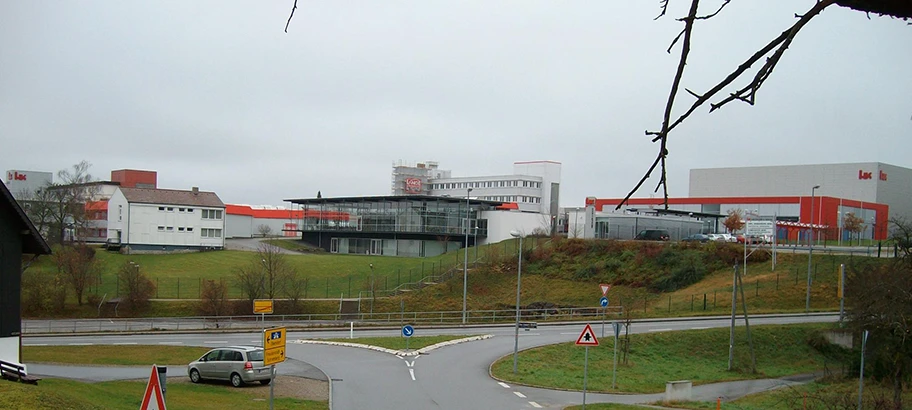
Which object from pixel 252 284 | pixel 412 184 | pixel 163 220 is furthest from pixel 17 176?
pixel 252 284

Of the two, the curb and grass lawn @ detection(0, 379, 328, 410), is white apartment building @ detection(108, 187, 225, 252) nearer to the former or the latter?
the curb

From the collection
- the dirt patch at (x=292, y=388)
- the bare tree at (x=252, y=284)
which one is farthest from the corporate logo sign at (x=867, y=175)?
the dirt patch at (x=292, y=388)

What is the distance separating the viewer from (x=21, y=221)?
69.9 feet

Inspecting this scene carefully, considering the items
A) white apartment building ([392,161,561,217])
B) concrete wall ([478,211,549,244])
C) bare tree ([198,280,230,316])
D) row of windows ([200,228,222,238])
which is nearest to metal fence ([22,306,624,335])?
bare tree ([198,280,230,316])

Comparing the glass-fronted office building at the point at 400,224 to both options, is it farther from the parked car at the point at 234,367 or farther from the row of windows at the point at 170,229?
the parked car at the point at 234,367

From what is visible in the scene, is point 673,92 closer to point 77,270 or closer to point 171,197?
point 77,270

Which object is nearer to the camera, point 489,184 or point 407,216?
point 407,216

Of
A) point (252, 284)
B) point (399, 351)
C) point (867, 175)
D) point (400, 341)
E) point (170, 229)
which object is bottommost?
point (400, 341)

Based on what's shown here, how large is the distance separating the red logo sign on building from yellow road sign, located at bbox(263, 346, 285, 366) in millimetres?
113306

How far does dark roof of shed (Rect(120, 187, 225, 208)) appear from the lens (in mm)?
85812

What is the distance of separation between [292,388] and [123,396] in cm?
659

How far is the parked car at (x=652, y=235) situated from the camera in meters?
76.0

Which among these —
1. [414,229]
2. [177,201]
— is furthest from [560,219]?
[177,201]

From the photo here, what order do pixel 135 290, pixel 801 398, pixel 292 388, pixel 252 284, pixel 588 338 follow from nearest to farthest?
pixel 588 338
pixel 801 398
pixel 292 388
pixel 135 290
pixel 252 284
